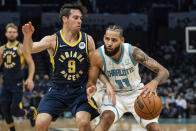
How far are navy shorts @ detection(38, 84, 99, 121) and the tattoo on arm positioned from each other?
0.81 metres

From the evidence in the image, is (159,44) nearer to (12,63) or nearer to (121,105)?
(12,63)

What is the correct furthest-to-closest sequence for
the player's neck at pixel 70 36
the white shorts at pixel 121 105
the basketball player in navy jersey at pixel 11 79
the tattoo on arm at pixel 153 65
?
the basketball player in navy jersey at pixel 11 79 < the white shorts at pixel 121 105 < the player's neck at pixel 70 36 < the tattoo on arm at pixel 153 65

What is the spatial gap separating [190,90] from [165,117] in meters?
2.33

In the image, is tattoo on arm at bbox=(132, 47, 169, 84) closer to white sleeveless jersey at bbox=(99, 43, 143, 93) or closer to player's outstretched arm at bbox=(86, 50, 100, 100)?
white sleeveless jersey at bbox=(99, 43, 143, 93)

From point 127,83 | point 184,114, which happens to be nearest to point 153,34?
point 184,114

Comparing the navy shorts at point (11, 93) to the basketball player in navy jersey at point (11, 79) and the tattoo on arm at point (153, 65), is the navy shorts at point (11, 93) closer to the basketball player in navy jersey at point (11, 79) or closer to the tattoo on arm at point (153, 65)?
the basketball player in navy jersey at point (11, 79)

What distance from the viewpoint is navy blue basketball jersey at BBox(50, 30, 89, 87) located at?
178 inches

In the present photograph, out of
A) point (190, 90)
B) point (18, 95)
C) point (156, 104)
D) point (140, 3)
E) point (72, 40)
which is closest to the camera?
point (156, 104)

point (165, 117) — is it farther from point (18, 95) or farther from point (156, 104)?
point (156, 104)

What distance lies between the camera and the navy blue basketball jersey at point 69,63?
4512 millimetres

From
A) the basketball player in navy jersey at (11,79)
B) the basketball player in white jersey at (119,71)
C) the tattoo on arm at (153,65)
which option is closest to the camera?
the tattoo on arm at (153,65)

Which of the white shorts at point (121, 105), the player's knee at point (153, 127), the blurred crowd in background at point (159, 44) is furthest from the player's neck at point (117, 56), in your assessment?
the blurred crowd in background at point (159, 44)

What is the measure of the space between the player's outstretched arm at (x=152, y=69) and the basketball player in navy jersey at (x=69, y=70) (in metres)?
0.60

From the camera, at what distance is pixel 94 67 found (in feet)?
15.1
